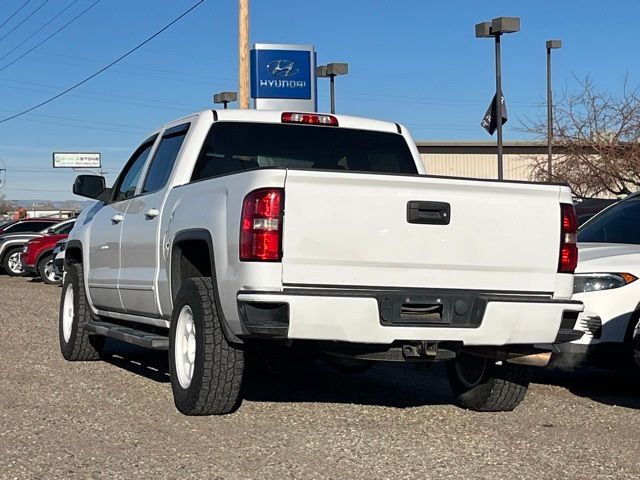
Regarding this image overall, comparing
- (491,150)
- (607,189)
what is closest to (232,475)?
(607,189)

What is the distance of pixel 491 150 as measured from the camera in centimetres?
5122

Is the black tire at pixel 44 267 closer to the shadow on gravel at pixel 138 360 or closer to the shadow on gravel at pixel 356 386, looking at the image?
the shadow on gravel at pixel 138 360

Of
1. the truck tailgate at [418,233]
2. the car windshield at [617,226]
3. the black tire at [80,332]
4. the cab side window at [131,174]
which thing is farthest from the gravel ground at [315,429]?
the cab side window at [131,174]

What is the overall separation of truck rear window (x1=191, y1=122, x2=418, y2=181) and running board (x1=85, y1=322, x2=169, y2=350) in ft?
3.94

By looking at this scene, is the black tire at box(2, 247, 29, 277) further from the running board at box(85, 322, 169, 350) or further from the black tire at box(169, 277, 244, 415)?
the black tire at box(169, 277, 244, 415)

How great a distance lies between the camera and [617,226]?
930cm

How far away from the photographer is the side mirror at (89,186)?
31.4 feet

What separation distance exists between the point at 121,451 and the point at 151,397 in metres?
1.86

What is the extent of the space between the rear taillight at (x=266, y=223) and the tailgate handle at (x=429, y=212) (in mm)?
787

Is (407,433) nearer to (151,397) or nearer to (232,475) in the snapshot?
(232,475)

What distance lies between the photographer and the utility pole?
67.6 feet

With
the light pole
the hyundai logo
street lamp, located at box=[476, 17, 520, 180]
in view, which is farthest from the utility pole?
the light pole

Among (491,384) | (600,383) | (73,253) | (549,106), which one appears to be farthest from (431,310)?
(549,106)

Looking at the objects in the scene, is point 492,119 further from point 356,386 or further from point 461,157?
point 461,157
